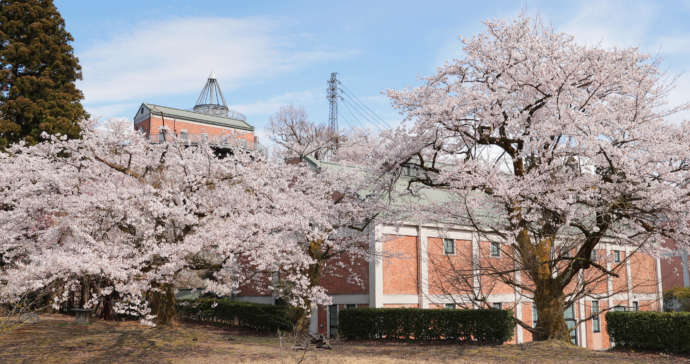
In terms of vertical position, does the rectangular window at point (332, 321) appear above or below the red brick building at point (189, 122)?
below

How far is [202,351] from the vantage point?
16953 mm

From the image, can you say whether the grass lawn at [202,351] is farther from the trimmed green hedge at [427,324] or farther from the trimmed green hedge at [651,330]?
the trimmed green hedge at [427,324]

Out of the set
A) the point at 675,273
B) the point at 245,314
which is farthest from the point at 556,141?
the point at 675,273

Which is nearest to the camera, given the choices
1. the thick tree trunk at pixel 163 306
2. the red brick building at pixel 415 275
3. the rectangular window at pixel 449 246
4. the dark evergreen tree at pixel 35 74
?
the thick tree trunk at pixel 163 306

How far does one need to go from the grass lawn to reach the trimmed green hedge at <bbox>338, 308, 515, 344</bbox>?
138 centimetres

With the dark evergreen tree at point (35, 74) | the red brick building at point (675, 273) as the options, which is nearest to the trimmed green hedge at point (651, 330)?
the dark evergreen tree at point (35, 74)

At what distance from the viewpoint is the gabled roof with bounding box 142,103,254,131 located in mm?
53906

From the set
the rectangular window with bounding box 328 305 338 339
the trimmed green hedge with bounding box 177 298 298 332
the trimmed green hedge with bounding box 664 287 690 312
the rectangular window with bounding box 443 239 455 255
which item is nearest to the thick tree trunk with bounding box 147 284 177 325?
the trimmed green hedge with bounding box 177 298 298 332

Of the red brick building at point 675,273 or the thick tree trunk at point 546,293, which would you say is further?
the red brick building at point 675,273

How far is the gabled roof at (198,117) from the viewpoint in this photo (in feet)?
177

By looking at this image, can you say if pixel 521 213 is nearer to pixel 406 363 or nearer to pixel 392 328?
pixel 406 363

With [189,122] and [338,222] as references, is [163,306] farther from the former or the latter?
[189,122]

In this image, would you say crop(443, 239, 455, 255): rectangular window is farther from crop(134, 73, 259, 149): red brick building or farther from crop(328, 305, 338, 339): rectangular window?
crop(134, 73, 259, 149): red brick building

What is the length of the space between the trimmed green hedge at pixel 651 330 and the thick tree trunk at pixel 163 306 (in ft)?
49.8
